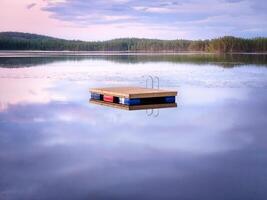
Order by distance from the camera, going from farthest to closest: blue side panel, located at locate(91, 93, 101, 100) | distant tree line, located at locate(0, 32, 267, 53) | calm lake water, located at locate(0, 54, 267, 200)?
distant tree line, located at locate(0, 32, 267, 53), blue side panel, located at locate(91, 93, 101, 100), calm lake water, located at locate(0, 54, 267, 200)

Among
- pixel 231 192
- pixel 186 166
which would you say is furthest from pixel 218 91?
pixel 231 192

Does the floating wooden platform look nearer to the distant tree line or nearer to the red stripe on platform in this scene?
the red stripe on platform

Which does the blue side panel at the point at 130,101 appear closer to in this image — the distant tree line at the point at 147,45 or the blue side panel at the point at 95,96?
the blue side panel at the point at 95,96

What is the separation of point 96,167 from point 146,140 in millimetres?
1428

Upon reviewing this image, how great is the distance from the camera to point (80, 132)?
6.65m

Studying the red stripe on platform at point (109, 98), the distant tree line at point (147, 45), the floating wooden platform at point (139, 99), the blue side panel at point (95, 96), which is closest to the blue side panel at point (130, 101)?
the floating wooden platform at point (139, 99)

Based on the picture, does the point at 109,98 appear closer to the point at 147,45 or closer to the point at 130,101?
the point at 130,101

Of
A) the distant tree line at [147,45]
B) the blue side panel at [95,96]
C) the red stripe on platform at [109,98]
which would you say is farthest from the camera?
the distant tree line at [147,45]

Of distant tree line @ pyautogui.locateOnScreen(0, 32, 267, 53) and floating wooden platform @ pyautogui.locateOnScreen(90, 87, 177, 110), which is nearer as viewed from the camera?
floating wooden platform @ pyautogui.locateOnScreen(90, 87, 177, 110)

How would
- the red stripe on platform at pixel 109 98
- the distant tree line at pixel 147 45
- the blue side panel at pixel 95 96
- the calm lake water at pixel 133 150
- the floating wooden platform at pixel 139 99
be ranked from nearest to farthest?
1. the calm lake water at pixel 133 150
2. the floating wooden platform at pixel 139 99
3. the red stripe on platform at pixel 109 98
4. the blue side panel at pixel 95 96
5. the distant tree line at pixel 147 45

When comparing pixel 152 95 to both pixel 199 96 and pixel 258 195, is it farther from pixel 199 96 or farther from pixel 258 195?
pixel 258 195

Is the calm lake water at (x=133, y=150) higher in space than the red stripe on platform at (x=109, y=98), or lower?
lower

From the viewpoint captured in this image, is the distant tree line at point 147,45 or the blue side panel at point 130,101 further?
the distant tree line at point 147,45

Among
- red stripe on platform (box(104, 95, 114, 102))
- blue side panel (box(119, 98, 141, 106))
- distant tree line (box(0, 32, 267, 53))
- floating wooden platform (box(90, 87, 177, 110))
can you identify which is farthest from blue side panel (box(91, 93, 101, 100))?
distant tree line (box(0, 32, 267, 53))
